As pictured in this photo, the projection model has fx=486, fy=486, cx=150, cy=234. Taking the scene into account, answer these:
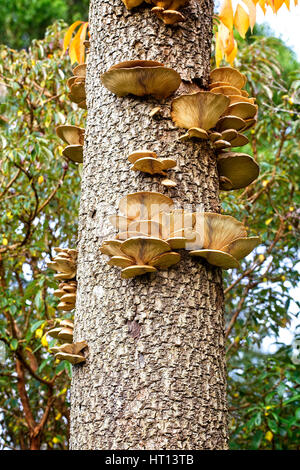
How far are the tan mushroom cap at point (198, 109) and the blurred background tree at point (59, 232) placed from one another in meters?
2.04

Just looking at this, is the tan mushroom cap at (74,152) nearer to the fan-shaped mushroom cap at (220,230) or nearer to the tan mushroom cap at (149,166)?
the tan mushroom cap at (149,166)

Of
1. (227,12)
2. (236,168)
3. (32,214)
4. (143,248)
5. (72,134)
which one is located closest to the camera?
(143,248)

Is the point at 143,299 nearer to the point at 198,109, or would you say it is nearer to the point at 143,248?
the point at 143,248

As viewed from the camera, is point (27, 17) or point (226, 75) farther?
point (27, 17)

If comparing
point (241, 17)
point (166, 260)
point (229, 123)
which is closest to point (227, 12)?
point (241, 17)

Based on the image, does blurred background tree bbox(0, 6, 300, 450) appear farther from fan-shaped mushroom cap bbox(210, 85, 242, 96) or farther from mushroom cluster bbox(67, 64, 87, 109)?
fan-shaped mushroom cap bbox(210, 85, 242, 96)

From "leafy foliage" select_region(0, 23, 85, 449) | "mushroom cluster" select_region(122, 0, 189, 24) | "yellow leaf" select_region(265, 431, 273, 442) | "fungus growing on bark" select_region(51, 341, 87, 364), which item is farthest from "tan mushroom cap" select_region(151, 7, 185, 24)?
"yellow leaf" select_region(265, 431, 273, 442)

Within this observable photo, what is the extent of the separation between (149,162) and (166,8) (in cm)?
51

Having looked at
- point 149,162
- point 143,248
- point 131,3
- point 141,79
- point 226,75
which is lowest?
point 143,248

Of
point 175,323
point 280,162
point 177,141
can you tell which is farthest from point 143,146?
point 280,162

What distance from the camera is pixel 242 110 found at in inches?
57.3

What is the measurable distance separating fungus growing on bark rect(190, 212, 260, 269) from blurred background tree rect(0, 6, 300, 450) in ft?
7.06

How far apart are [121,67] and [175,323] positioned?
699 millimetres

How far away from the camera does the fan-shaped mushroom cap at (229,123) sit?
4.61ft
